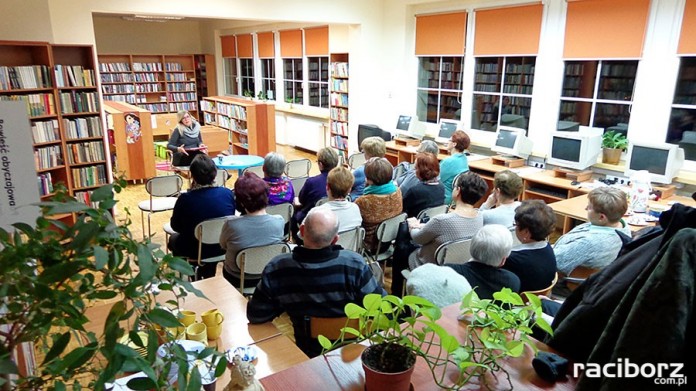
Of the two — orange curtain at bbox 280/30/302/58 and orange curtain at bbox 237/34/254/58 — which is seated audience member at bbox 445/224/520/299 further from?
orange curtain at bbox 237/34/254/58

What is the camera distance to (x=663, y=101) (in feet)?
16.6

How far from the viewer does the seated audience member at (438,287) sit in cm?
180

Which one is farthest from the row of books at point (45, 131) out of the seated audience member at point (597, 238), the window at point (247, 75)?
the window at point (247, 75)

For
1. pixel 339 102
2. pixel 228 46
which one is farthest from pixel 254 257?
pixel 228 46

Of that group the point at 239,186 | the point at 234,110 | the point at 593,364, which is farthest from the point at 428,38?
the point at 593,364

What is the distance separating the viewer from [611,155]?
5.43 m

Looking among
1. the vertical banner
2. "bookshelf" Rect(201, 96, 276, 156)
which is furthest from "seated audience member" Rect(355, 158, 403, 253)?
"bookshelf" Rect(201, 96, 276, 156)

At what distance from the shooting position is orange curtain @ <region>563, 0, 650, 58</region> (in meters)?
5.10

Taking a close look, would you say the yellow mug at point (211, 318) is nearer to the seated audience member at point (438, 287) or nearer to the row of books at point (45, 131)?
the seated audience member at point (438, 287)

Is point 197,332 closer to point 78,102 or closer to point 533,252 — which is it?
point 533,252

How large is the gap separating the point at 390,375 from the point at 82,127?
559cm

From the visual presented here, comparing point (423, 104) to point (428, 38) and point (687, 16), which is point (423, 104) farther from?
point (687, 16)

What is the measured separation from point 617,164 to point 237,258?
15.3 feet

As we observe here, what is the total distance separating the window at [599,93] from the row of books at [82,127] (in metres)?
5.81
